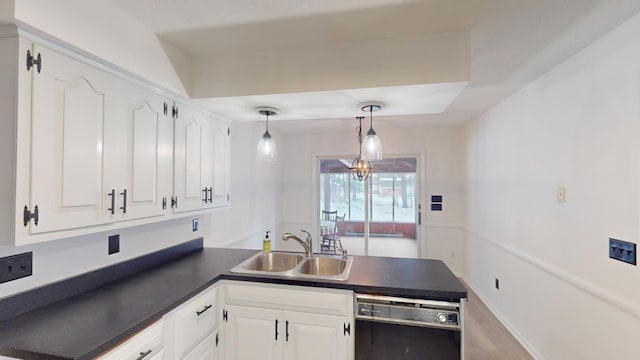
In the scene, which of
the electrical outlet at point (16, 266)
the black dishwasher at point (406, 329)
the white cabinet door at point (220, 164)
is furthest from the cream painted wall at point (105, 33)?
the black dishwasher at point (406, 329)

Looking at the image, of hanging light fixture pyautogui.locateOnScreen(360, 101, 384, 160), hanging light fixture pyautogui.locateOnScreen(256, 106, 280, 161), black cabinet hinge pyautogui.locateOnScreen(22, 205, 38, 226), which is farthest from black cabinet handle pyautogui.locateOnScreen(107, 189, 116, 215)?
hanging light fixture pyautogui.locateOnScreen(360, 101, 384, 160)

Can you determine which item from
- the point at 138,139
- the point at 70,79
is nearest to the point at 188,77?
the point at 138,139

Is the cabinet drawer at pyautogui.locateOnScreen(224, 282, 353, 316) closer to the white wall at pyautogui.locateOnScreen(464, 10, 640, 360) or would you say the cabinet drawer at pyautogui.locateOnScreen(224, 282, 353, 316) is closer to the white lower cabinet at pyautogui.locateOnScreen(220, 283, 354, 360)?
the white lower cabinet at pyautogui.locateOnScreen(220, 283, 354, 360)

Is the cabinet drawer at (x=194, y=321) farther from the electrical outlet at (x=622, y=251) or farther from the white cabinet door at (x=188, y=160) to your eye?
the electrical outlet at (x=622, y=251)

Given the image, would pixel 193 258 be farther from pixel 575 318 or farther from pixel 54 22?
pixel 575 318

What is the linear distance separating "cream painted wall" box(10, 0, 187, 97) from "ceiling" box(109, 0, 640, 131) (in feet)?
0.24

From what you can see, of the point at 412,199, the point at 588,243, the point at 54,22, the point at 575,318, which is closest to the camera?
the point at 54,22

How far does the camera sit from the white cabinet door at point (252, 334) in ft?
5.79

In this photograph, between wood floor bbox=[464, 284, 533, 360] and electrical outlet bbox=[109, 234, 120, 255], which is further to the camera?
wood floor bbox=[464, 284, 533, 360]

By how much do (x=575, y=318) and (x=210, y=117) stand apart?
3.07 m

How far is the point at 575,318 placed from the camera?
1.95m

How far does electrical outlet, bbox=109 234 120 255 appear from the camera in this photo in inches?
66.6

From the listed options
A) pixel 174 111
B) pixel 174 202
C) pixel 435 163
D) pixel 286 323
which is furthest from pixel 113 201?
pixel 435 163

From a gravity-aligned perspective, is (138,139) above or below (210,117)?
below
